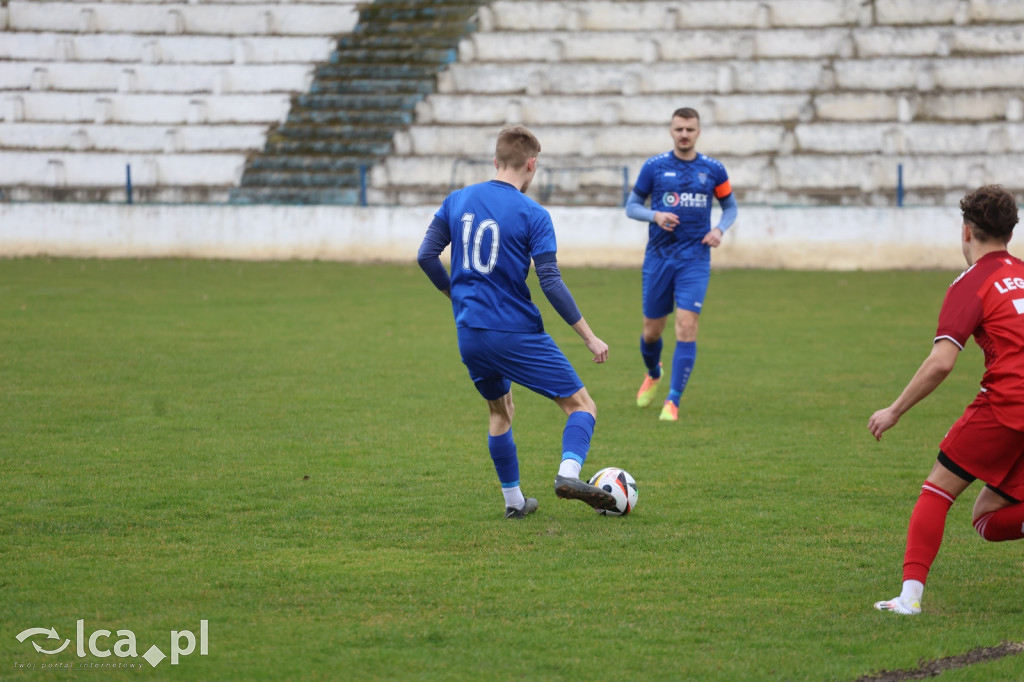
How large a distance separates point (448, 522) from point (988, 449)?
263cm

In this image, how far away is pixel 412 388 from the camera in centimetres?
1020

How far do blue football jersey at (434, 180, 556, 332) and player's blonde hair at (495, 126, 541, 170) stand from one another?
0.39ft

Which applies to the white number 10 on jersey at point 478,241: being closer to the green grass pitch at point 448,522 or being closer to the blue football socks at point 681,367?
the green grass pitch at point 448,522

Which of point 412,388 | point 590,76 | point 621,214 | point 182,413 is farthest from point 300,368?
point 590,76

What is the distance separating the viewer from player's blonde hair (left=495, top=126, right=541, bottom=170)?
5688 millimetres

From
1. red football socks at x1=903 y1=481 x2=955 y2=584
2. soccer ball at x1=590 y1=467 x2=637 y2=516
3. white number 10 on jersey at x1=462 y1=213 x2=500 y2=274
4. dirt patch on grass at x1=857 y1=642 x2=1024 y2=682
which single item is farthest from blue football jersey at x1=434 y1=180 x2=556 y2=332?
dirt patch on grass at x1=857 y1=642 x2=1024 y2=682

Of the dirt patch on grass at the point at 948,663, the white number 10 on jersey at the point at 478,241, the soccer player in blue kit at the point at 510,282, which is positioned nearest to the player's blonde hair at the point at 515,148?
the soccer player in blue kit at the point at 510,282

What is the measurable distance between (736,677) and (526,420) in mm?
5177

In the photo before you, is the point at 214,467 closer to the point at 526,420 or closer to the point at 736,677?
the point at 526,420

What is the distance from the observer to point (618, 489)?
240 inches

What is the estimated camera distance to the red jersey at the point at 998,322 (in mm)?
4441

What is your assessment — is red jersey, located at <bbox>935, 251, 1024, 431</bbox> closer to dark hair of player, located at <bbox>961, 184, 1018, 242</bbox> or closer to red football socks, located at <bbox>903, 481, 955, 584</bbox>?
dark hair of player, located at <bbox>961, 184, 1018, 242</bbox>

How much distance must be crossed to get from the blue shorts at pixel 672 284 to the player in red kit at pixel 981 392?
4.82 metres

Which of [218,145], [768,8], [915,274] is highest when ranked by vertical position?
[768,8]
